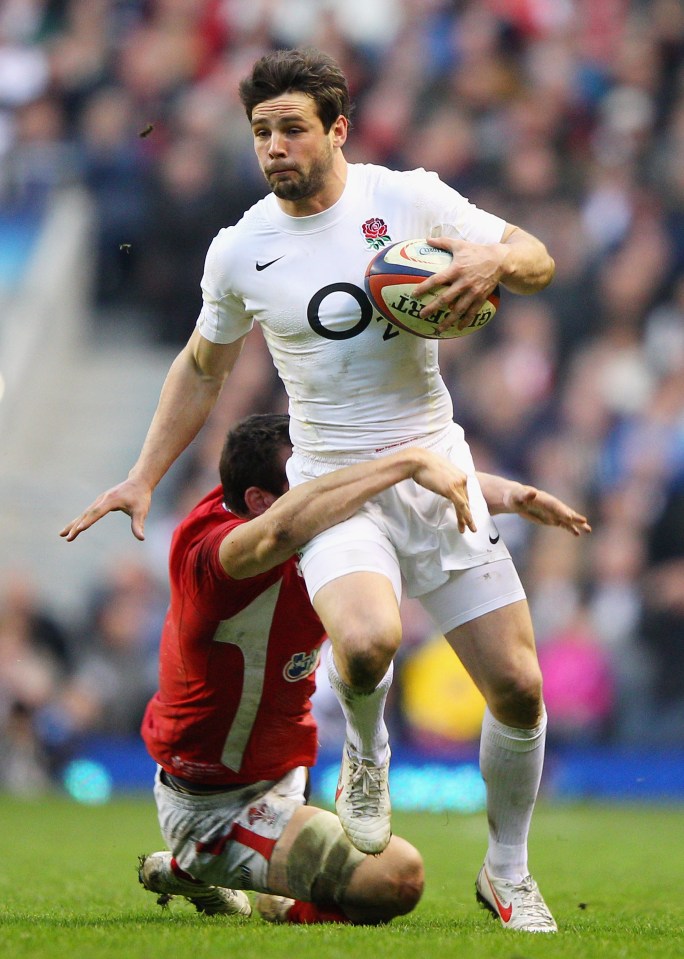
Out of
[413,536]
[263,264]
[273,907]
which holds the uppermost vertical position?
[263,264]

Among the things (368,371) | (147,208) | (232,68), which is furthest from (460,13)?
(368,371)

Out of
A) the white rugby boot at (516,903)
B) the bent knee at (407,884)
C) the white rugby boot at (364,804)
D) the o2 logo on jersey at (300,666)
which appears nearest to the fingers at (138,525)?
the o2 logo on jersey at (300,666)

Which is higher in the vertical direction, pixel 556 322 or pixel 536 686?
pixel 536 686

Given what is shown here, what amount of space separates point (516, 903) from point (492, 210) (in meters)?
9.07

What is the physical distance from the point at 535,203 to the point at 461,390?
195cm

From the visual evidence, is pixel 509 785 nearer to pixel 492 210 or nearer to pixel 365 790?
pixel 365 790

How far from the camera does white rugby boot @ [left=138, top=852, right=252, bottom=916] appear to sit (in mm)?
5566

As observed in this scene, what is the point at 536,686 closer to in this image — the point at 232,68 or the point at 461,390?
the point at 461,390

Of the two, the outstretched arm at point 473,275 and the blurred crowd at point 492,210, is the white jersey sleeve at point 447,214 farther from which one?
the blurred crowd at point 492,210

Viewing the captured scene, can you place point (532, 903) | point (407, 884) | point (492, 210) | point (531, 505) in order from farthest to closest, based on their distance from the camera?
point (492, 210) → point (531, 505) → point (532, 903) → point (407, 884)

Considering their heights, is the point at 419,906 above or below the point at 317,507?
below

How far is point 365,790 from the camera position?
15.8 ft

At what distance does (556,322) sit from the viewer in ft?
42.7

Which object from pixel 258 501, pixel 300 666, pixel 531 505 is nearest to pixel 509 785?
pixel 300 666
